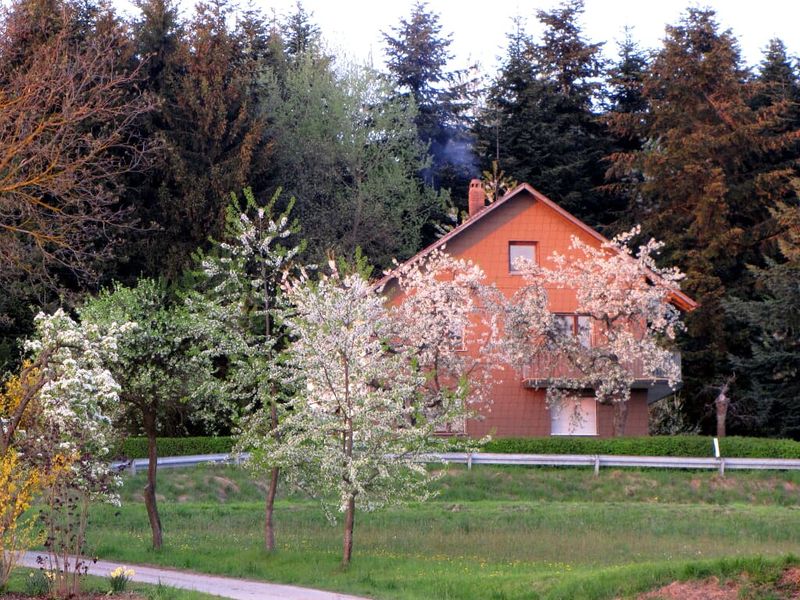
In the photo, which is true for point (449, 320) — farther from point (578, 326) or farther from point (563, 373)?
point (578, 326)

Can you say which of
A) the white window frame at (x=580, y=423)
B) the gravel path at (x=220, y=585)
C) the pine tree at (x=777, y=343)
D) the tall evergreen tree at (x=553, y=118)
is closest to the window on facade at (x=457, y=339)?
the white window frame at (x=580, y=423)

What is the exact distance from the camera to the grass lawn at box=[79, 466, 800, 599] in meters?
18.4

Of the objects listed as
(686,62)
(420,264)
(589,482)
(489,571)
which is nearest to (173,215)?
→ (420,264)

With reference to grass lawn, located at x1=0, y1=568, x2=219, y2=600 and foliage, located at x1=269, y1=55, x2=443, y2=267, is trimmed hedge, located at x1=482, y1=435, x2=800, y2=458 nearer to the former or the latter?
foliage, located at x1=269, y1=55, x2=443, y2=267

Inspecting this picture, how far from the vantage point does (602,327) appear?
41906 mm

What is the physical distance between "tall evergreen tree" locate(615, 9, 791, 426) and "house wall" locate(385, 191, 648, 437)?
23.3 feet

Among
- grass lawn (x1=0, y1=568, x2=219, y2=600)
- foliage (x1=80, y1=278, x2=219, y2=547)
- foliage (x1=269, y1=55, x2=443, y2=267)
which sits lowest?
grass lawn (x1=0, y1=568, x2=219, y2=600)

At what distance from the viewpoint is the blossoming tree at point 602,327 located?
134ft

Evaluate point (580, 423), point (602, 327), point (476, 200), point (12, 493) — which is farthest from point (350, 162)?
point (12, 493)

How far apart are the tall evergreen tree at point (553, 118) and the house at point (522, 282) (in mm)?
12180

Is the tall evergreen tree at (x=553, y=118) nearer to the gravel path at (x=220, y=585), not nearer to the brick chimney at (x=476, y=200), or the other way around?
the brick chimney at (x=476, y=200)

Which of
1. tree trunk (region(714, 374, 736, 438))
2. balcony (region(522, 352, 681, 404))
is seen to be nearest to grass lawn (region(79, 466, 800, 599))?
balcony (region(522, 352, 681, 404))

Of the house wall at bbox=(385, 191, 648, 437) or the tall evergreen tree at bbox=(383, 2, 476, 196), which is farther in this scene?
the tall evergreen tree at bbox=(383, 2, 476, 196)

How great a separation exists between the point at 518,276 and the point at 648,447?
925cm
